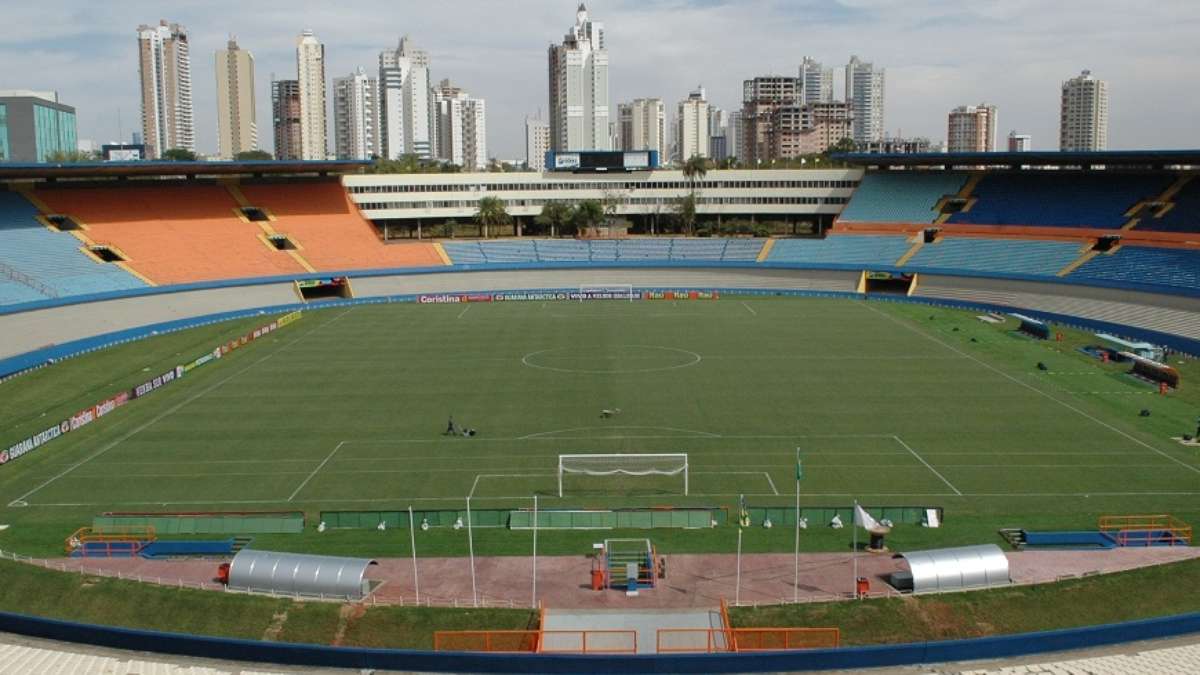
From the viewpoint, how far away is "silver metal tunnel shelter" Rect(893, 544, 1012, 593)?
25.3m

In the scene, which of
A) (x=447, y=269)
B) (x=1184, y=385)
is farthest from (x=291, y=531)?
(x=447, y=269)

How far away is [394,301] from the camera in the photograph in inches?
3356

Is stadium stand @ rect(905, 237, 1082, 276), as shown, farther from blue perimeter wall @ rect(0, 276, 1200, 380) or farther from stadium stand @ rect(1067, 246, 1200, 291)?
blue perimeter wall @ rect(0, 276, 1200, 380)

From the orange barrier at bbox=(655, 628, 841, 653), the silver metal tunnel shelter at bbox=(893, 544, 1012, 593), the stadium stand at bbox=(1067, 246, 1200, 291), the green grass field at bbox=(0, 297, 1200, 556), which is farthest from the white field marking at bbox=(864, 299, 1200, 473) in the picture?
the orange barrier at bbox=(655, 628, 841, 653)

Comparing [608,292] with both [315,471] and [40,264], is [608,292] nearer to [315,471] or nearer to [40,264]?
[40,264]

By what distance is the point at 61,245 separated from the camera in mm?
77312

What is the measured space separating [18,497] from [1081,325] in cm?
6068

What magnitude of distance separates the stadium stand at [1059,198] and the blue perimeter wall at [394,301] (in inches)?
548

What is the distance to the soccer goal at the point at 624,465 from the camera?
3462 cm

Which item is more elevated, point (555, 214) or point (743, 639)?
point (555, 214)

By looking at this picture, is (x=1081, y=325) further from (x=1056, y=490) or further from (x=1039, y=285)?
(x=1056, y=490)

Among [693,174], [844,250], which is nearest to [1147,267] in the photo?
[844,250]

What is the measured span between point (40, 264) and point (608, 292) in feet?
138

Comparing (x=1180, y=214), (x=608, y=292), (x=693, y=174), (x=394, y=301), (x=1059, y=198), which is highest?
(x=693, y=174)
